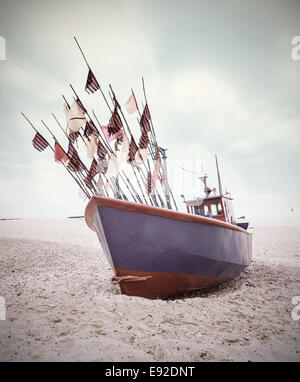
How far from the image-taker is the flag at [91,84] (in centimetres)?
620

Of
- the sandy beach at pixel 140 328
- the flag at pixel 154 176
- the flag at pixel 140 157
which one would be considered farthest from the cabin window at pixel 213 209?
the sandy beach at pixel 140 328

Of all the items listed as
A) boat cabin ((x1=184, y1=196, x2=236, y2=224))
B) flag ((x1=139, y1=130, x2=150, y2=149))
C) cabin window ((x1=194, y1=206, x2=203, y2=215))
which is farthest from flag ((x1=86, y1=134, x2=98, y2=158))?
cabin window ((x1=194, y1=206, x2=203, y2=215))

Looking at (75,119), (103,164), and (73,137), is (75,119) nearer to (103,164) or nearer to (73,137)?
(73,137)

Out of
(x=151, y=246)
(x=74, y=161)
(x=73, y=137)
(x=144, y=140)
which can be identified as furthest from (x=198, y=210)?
(x=73, y=137)

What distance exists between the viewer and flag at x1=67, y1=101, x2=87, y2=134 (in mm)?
6230

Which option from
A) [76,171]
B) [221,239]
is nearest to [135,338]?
[221,239]

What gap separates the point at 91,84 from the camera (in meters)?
6.23

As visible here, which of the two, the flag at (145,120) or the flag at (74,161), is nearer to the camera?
the flag at (74,161)

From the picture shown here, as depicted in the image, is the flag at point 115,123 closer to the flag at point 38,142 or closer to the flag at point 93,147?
the flag at point 93,147

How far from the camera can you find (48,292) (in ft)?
13.5

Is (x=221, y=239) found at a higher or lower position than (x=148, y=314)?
higher

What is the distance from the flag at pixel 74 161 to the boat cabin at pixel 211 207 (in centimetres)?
492
